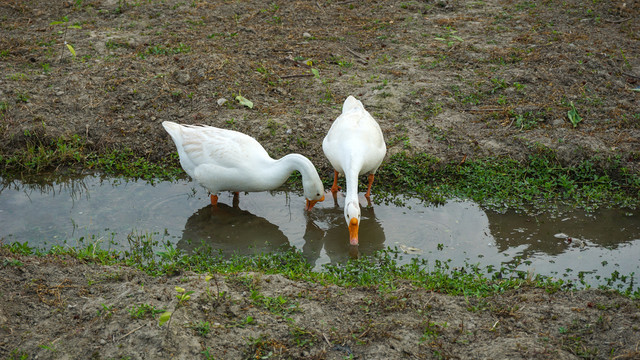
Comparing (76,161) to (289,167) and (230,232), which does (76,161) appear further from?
(289,167)

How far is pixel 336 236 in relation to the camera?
612 cm

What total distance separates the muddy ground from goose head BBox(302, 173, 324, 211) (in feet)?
3.43

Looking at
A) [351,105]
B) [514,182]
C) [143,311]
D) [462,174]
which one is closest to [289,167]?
[351,105]

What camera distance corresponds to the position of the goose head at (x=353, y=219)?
5.63 m

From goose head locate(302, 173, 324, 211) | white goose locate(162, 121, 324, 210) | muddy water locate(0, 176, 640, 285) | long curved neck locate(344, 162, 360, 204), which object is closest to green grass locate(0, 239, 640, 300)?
muddy water locate(0, 176, 640, 285)

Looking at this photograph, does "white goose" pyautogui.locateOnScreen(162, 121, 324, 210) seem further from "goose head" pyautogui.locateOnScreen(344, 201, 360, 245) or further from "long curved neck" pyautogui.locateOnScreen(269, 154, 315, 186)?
"goose head" pyautogui.locateOnScreen(344, 201, 360, 245)

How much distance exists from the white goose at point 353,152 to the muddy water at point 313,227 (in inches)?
16.8

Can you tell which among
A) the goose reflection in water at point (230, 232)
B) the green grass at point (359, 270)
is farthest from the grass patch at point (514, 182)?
the goose reflection in water at point (230, 232)

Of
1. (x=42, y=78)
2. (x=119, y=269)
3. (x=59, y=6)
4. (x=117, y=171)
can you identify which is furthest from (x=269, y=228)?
(x=59, y=6)

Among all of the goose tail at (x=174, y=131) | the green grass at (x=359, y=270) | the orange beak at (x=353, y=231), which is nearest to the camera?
the green grass at (x=359, y=270)

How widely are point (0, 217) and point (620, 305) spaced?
6356 mm

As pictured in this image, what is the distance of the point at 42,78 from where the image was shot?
8547 mm

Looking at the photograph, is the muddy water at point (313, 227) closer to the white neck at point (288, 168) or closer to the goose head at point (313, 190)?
the goose head at point (313, 190)

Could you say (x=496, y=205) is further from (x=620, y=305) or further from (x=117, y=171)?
(x=117, y=171)
